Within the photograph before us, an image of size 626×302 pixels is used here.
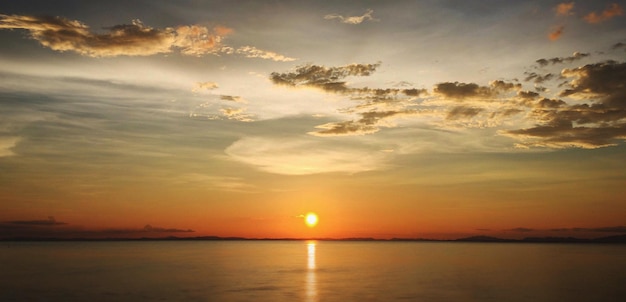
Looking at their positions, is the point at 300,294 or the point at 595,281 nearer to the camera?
the point at 300,294

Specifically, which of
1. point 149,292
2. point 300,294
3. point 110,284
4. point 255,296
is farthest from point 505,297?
point 110,284

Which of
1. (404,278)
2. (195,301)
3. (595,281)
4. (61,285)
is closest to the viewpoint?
(195,301)

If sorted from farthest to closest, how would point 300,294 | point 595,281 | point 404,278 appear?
point 404,278 < point 595,281 < point 300,294

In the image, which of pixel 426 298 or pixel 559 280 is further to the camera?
pixel 559 280

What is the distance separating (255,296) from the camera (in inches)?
2157

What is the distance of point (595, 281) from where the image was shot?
70.4 metres

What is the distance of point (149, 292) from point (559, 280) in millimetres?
56869

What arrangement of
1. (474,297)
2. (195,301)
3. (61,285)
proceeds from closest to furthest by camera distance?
(195,301) → (474,297) → (61,285)

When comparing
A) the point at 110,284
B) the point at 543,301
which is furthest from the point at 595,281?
the point at 110,284

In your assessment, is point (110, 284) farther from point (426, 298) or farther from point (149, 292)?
point (426, 298)

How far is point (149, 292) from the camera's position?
55.8 m

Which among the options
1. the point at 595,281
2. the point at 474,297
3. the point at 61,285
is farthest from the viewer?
the point at 595,281

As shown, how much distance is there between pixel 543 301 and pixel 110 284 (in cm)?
5136

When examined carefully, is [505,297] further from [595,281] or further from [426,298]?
[595,281]
